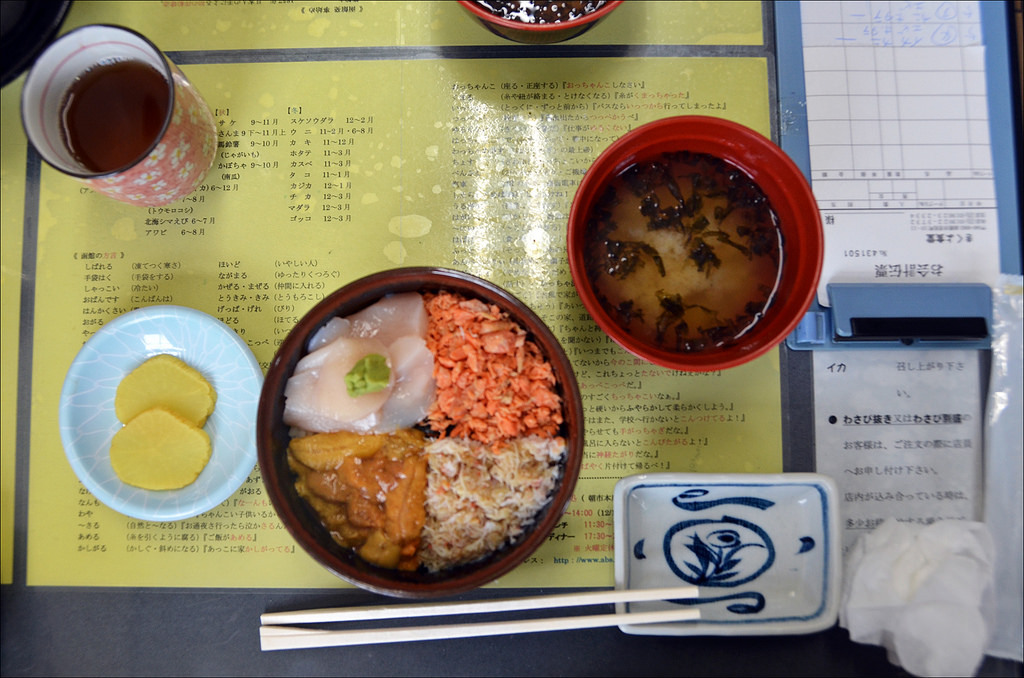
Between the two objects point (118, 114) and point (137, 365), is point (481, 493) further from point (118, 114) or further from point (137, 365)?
point (118, 114)

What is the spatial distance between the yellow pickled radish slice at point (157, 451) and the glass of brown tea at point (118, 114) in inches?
21.3

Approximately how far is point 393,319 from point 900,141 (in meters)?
1.39

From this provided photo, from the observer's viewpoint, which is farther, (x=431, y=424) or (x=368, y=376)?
(x=431, y=424)

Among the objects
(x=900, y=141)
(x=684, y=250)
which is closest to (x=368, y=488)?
(x=684, y=250)

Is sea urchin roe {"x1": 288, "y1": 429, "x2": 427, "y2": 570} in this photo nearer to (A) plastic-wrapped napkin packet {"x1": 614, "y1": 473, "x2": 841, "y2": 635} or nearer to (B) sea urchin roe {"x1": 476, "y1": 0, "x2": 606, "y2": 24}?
(A) plastic-wrapped napkin packet {"x1": 614, "y1": 473, "x2": 841, "y2": 635}

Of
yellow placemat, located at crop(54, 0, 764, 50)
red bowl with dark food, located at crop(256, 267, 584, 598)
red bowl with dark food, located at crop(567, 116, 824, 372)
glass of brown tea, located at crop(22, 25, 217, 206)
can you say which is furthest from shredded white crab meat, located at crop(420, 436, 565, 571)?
yellow placemat, located at crop(54, 0, 764, 50)

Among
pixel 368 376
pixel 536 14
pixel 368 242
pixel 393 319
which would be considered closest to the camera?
pixel 368 376

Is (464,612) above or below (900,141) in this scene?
below

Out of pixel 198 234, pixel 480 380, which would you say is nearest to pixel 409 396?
pixel 480 380

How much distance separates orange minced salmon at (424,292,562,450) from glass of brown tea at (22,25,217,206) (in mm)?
733

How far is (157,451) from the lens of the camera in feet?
4.35

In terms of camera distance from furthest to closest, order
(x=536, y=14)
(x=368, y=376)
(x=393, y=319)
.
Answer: (x=536, y=14)
(x=393, y=319)
(x=368, y=376)

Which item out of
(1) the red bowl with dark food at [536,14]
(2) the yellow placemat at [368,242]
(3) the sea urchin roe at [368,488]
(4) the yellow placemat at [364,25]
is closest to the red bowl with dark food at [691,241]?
(2) the yellow placemat at [368,242]

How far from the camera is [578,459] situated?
1.13m
